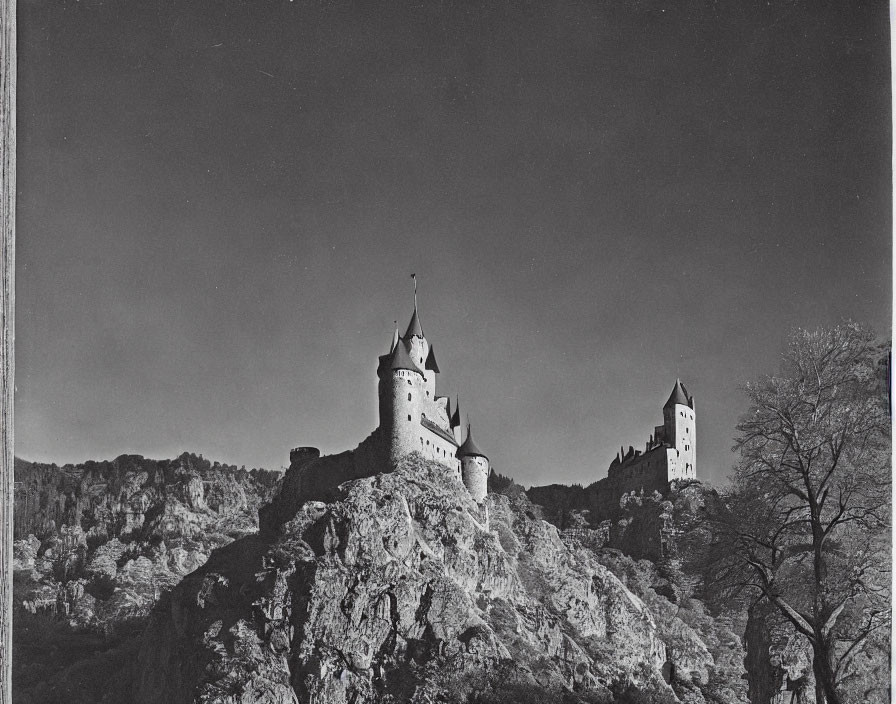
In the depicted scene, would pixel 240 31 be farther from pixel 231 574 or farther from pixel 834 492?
pixel 834 492

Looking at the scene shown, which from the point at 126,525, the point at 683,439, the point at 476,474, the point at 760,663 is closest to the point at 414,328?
the point at 476,474

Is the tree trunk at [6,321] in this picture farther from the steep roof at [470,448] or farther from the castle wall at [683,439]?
the castle wall at [683,439]

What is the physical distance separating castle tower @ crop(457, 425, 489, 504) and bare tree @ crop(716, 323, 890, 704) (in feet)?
6.01

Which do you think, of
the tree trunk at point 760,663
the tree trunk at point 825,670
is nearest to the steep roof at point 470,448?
the tree trunk at point 760,663

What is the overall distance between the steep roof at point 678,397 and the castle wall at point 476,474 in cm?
141

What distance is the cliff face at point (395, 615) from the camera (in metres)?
6.81

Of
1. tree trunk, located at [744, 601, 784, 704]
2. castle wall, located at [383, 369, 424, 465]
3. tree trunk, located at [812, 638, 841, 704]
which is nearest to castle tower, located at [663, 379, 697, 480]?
tree trunk, located at [744, 601, 784, 704]

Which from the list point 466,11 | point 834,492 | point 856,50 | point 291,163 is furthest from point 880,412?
point 291,163

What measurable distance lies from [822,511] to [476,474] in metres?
2.55

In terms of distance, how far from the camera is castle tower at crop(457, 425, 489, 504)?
7067mm

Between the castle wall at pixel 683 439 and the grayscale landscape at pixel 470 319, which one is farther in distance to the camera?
the castle wall at pixel 683 439

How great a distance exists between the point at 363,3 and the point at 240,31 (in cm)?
83

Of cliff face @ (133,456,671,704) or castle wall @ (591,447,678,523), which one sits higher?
castle wall @ (591,447,678,523)

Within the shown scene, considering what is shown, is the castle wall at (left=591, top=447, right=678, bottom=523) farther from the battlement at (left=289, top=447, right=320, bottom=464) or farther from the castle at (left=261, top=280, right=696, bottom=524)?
the battlement at (left=289, top=447, right=320, bottom=464)
